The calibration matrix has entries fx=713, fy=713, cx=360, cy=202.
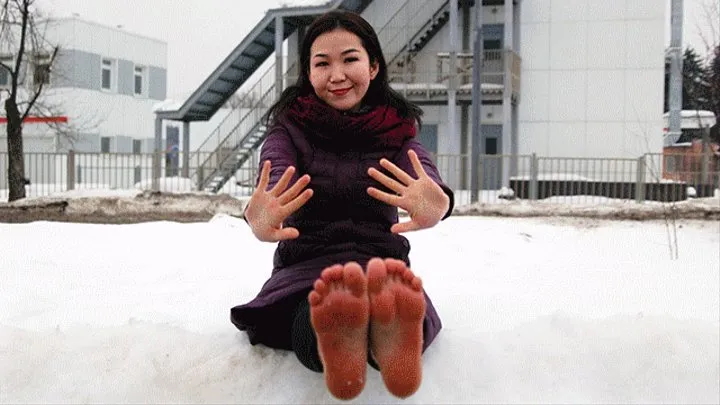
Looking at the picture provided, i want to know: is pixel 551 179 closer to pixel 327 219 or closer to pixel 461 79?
pixel 461 79

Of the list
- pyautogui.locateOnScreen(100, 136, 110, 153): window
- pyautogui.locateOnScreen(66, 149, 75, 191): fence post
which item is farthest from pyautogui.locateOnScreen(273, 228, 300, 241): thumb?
pyautogui.locateOnScreen(100, 136, 110, 153): window

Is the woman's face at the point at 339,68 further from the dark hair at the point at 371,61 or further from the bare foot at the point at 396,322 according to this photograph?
the bare foot at the point at 396,322

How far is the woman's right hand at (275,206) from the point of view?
6.73 ft

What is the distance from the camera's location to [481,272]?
5.64 metres

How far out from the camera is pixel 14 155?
13125 mm

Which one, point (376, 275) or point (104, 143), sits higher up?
point (104, 143)

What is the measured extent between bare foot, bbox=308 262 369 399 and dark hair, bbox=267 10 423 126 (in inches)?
→ 37.3

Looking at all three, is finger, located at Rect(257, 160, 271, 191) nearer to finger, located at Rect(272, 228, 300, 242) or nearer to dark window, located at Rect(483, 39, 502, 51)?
finger, located at Rect(272, 228, 300, 242)

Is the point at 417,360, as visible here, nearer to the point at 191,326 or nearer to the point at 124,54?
the point at 191,326

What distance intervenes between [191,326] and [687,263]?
193 inches

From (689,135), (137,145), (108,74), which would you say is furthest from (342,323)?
(689,135)

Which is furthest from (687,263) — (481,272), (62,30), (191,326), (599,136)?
(62,30)

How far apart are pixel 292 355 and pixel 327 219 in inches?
20.1

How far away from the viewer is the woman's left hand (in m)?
2.09
